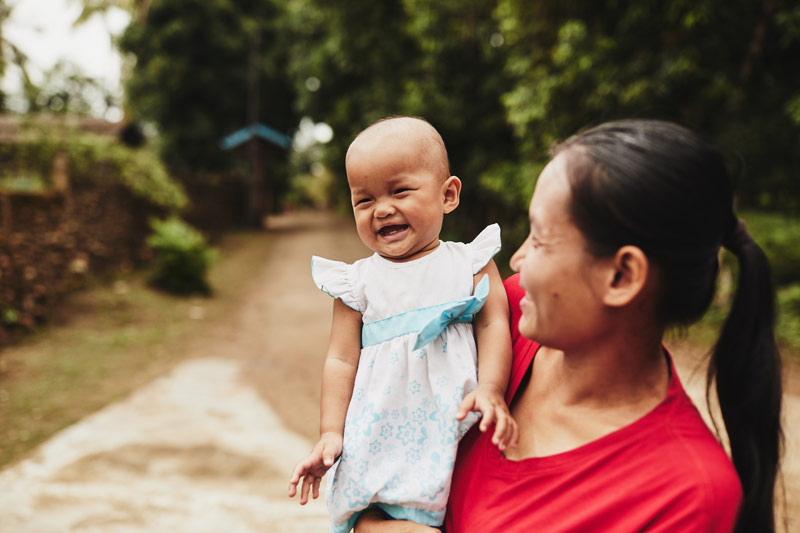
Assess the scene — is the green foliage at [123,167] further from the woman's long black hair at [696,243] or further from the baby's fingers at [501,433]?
the woman's long black hair at [696,243]

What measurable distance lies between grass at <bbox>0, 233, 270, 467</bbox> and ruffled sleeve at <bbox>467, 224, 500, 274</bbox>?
4499mm

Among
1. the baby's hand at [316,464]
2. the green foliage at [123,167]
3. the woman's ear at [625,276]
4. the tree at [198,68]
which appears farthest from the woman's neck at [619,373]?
the tree at [198,68]

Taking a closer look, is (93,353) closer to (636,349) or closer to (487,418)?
(487,418)

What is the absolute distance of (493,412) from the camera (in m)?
1.26

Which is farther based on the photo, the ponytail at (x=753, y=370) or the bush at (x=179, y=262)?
the bush at (x=179, y=262)

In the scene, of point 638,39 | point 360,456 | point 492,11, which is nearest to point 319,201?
point 492,11

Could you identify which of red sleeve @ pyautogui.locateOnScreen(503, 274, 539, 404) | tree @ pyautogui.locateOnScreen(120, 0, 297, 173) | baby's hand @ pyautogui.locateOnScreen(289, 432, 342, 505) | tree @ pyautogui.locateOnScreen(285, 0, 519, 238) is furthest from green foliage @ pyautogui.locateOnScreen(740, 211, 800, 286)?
tree @ pyautogui.locateOnScreen(120, 0, 297, 173)

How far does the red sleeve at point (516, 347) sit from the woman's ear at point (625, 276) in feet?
1.14

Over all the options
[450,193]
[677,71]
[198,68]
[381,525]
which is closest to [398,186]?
[450,193]

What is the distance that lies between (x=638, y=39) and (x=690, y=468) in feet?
23.3

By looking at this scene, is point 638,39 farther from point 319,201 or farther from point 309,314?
point 319,201

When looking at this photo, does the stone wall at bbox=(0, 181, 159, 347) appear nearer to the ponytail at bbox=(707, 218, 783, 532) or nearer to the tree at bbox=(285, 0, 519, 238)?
the tree at bbox=(285, 0, 519, 238)

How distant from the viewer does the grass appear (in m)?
5.41

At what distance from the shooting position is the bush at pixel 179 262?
34.2 feet
